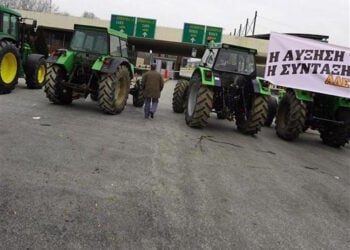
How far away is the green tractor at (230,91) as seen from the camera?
9.85 m

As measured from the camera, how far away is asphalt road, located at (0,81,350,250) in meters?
4.02

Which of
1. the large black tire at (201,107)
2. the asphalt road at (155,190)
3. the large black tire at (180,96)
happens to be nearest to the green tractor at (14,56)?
the asphalt road at (155,190)

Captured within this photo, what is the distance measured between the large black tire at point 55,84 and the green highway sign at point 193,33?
84.5ft

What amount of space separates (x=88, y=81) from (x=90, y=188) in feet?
21.8

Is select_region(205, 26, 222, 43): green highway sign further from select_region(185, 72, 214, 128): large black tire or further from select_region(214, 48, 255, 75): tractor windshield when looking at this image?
select_region(185, 72, 214, 128): large black tire

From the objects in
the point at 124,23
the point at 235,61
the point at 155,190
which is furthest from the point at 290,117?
the point at 124,23

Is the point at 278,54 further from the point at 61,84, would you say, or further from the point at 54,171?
the point at 54,171

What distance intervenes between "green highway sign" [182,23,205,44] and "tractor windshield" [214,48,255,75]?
25.2 meters

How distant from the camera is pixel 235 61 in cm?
1070

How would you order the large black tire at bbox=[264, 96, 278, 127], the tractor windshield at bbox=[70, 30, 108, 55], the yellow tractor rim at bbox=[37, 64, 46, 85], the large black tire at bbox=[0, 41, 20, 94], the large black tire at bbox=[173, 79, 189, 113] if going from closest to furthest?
the tractor windshield at bbox=[70, 30, 108, 55] < the large black tire at bbox=[0, 41, 20, 94] < the large black tire at bbox=[173, 79, 189, 113] < the large black tire at bbox=[264, 96, 278, 127] < the yellow tractor rim at bbox=[37, 64, 46, 85]

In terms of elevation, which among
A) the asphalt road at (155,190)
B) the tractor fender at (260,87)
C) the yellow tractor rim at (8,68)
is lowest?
the asphalt road at (155,190)

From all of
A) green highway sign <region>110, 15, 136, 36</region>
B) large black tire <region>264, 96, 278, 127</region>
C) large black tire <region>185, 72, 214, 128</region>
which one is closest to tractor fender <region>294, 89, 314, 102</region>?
large black tire <region>185, 72, 214, 128</region>

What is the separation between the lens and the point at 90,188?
497 cm

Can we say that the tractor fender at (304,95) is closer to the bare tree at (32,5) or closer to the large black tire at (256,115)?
the large black tire at (256,115)
